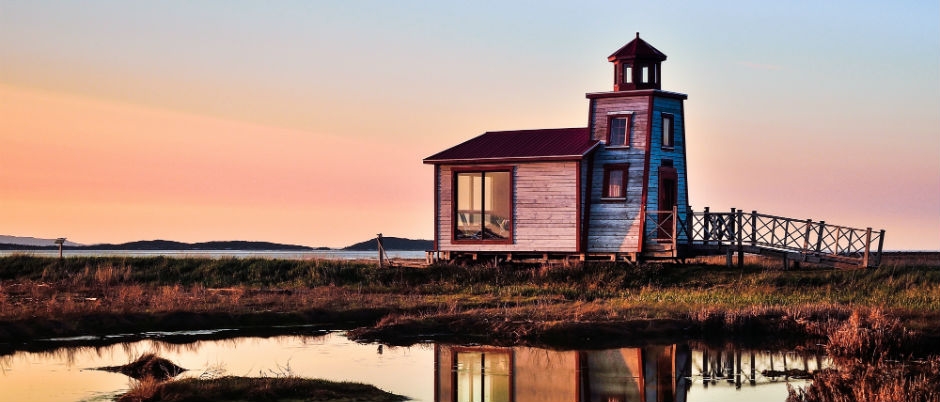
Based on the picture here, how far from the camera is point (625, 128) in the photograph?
1647 inches

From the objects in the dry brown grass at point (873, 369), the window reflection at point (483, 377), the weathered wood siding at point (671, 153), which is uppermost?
the weathered wood siding at point (671, 153)

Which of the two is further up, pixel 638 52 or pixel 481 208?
pixel 638 52

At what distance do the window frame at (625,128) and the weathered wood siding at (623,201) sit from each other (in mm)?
106

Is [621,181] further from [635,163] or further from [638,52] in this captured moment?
[638,52]

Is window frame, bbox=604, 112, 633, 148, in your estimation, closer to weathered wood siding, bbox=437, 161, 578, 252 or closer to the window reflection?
weathered wood siding, bbox=437, 161, 578, 252

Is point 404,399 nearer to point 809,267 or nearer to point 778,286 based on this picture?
point 778,286

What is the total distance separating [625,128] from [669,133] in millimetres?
1868

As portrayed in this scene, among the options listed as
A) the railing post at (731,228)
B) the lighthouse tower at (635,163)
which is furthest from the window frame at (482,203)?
the railing post at (731,228)

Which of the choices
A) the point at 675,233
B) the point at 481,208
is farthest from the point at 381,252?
the point at 675,233

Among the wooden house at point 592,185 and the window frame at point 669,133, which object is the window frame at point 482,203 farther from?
the window frame at point 669,133

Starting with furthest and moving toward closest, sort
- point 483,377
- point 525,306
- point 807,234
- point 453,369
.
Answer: point 807,234, point 525,306, point 453,369, point 483,377

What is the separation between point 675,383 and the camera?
21.7 meters

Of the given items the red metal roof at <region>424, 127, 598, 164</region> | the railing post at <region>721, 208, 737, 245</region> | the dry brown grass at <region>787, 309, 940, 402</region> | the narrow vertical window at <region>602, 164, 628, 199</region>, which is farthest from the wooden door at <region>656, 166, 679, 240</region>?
the dry brown grass at <region>787, 309, 940, 402</region>

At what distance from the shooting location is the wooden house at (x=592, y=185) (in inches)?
1620
